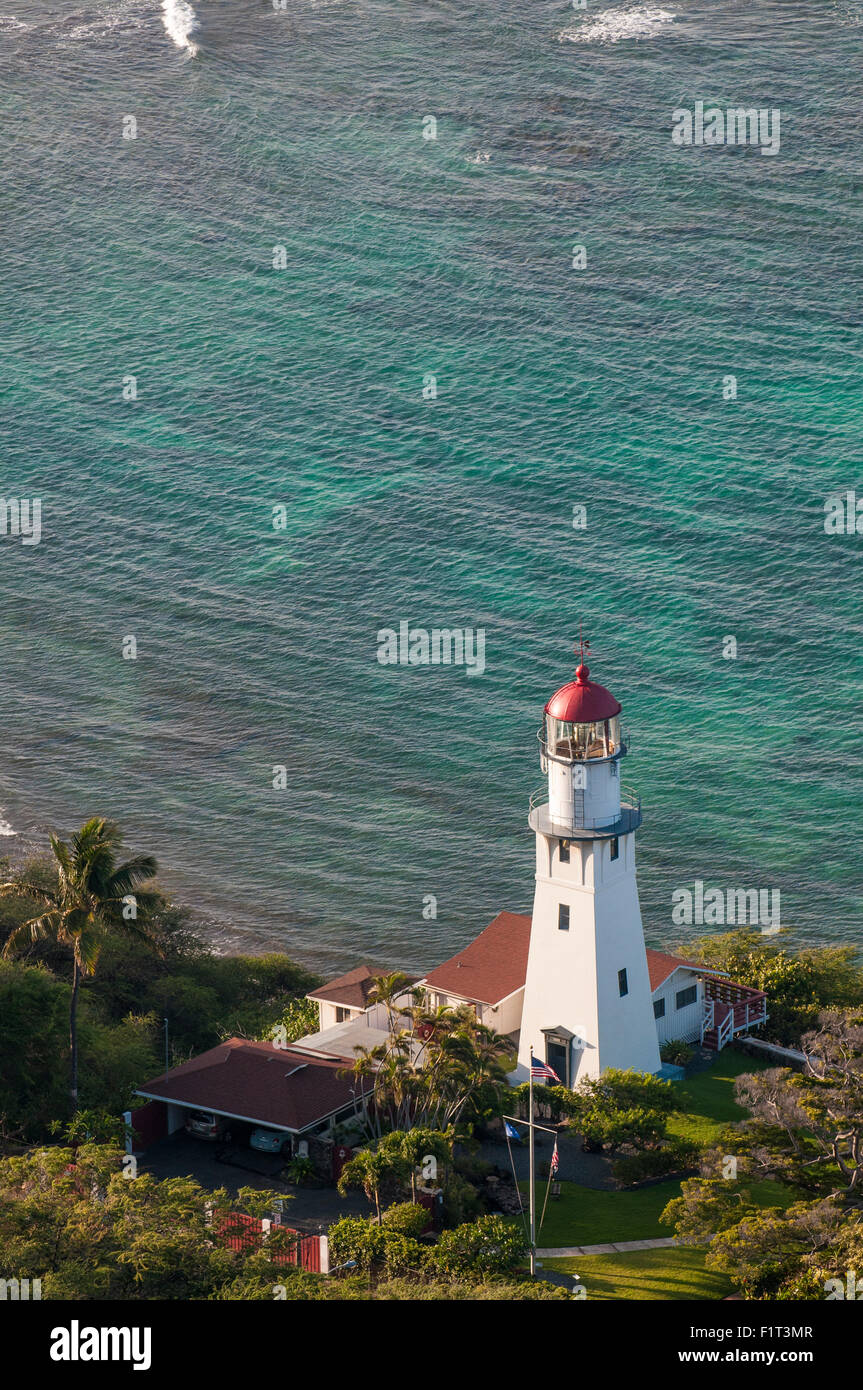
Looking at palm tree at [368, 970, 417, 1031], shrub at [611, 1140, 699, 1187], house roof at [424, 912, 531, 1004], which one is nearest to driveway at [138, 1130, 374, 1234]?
palm tree at [368, 970, 417, 1031]

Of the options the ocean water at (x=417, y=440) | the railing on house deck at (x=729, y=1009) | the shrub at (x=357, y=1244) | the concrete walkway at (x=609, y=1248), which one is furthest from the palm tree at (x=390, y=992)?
the ocean water at (x=417, y=440)

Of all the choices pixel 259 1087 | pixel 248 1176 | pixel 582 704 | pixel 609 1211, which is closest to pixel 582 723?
pixel 582 704

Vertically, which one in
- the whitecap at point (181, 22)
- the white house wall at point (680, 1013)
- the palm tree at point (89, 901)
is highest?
the whitecap at point (181, 22)

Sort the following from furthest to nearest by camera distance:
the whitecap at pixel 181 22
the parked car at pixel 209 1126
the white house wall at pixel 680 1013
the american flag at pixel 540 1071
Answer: the whitecap at pixel 181 22, the white house wall at pixel 680 1013, the parked car at pixel 209 1126, the american flag at pixel 540 1071

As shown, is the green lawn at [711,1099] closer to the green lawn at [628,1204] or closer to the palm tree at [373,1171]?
the green lawn at [628,1204]

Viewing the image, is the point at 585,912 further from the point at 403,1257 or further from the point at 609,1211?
the point at 403,1257

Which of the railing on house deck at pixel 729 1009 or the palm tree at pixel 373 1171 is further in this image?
the railing on house deck at pixel 729 1009
